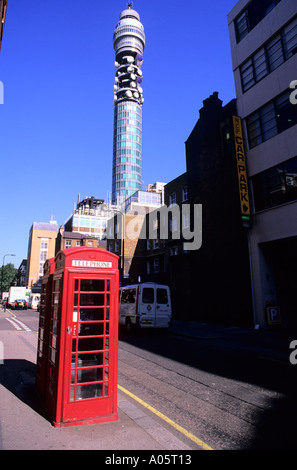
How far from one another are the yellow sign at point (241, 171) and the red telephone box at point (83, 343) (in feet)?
47.4

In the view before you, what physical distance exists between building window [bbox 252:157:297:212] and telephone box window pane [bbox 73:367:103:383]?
14576 mm

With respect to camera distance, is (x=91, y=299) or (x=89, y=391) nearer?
(x=89, y=391)

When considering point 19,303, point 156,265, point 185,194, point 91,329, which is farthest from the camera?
point 19,303

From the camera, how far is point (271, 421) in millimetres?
4738

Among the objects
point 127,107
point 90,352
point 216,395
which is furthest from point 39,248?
point 90,352

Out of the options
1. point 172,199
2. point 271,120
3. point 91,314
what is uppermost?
point 271,120

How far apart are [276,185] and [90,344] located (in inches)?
607

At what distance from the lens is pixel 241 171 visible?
18281 millimetres

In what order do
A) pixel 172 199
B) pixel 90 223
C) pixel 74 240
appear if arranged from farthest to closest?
pixel 90 223 → pixel 74 240 → pixel 172 199

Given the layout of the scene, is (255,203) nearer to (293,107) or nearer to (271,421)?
(293,107)

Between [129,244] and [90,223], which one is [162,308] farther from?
[90,223]

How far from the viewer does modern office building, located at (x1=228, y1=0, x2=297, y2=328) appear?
53.0ft

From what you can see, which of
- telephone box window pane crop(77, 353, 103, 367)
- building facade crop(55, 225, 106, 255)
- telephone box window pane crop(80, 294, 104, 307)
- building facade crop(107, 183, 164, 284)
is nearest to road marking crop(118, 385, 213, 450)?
telephone box window pane crop(77, 353, 103, 367)

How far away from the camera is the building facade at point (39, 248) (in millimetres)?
98375
